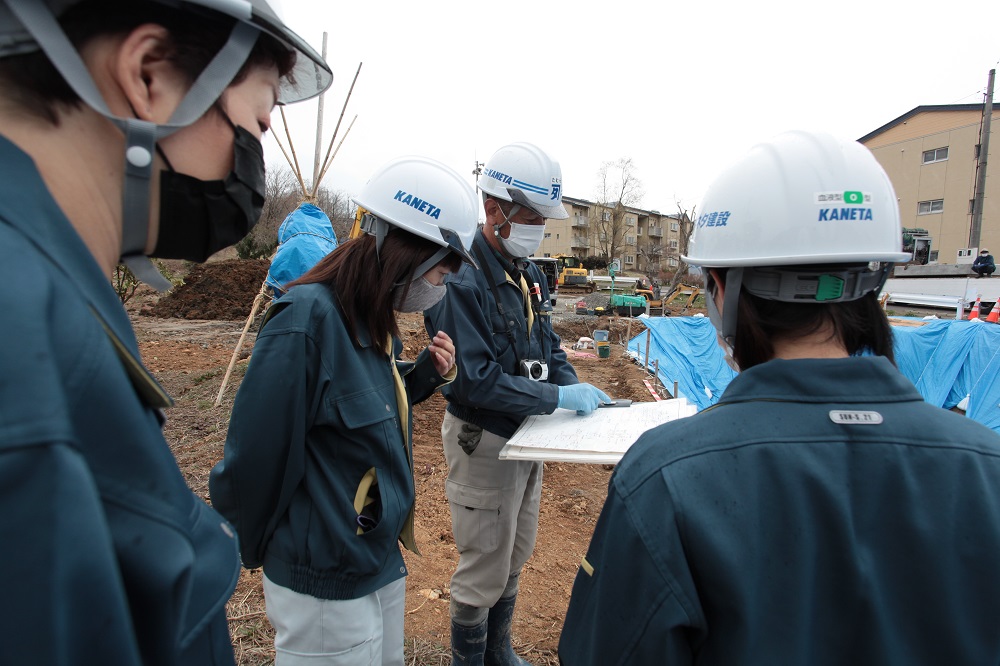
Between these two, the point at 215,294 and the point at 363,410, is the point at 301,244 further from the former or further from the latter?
the point at 215,294

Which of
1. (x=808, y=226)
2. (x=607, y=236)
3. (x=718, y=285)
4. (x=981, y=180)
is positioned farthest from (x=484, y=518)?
(x=607, y=236)

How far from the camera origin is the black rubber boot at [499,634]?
3.25m

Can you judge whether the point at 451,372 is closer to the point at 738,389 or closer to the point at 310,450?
the point at 310,450

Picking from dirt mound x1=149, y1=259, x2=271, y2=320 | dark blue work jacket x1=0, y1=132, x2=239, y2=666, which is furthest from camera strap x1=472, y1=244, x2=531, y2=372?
dirt mound x1=149, y1=259, x2=271, y2=320

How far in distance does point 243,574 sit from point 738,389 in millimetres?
4172

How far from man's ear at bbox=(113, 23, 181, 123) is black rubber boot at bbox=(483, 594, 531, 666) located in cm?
315

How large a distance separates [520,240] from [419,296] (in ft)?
3.40

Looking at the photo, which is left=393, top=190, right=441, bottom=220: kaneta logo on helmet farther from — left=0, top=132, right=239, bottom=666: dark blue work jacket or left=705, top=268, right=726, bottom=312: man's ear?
left=0, top=132, right=239, bottom=666: dark blue work jacket

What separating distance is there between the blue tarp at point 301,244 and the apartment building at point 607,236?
6606 centimetres

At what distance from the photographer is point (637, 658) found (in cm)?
109

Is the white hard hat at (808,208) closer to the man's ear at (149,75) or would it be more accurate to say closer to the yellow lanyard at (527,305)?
the man's ear at (149,75)

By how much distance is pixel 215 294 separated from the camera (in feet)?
63.5

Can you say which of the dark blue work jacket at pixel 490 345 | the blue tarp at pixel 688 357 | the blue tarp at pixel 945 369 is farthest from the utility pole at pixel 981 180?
the dark blue work jacket at pixel 490 345

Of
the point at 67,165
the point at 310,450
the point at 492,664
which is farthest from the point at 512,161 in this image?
the point at 492,664
